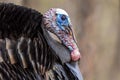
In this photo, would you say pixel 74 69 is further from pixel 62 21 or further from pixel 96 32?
pixel 96 32

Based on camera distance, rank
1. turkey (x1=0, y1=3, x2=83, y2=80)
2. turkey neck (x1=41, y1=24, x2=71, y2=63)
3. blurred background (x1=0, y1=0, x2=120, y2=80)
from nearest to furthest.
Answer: turkey (x1=0, y1=3, x2=83, y2=80) < turkey neck (x1=41, y1=24, x2=71, y2=63) < blurred background (x1=0, y1=0, x2=120, y2=80)

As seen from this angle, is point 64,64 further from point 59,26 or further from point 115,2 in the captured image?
point 115,2

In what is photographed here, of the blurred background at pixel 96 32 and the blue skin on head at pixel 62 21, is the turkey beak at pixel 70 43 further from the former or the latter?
the blurred background at pixel 96 32

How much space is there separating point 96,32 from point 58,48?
8.47 feet

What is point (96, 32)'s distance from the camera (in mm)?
5516

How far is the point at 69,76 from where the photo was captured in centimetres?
295

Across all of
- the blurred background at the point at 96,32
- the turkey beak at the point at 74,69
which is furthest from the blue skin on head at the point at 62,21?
the blurred background at the point at 96,32

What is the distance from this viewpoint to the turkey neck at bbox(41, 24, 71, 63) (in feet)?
→ 9.61

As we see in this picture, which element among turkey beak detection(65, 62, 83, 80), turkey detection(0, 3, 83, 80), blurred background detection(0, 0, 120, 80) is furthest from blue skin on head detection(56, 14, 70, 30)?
blurred background detection(0, 0, 120, 80)

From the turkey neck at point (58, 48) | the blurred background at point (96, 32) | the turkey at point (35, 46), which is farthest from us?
the blurred background at point (96, 32)

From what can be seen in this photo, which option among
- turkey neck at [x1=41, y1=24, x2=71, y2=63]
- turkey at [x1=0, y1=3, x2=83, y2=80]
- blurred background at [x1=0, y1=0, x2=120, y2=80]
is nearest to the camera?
turkey at [x1=0, y1=3, x2=83, y2=80]

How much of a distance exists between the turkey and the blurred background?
7.15 ft

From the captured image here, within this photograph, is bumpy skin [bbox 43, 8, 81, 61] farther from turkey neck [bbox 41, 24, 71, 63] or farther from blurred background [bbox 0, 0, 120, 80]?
blurred background [bbox 0, 0, 120, 80]

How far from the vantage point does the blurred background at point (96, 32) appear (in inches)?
212
